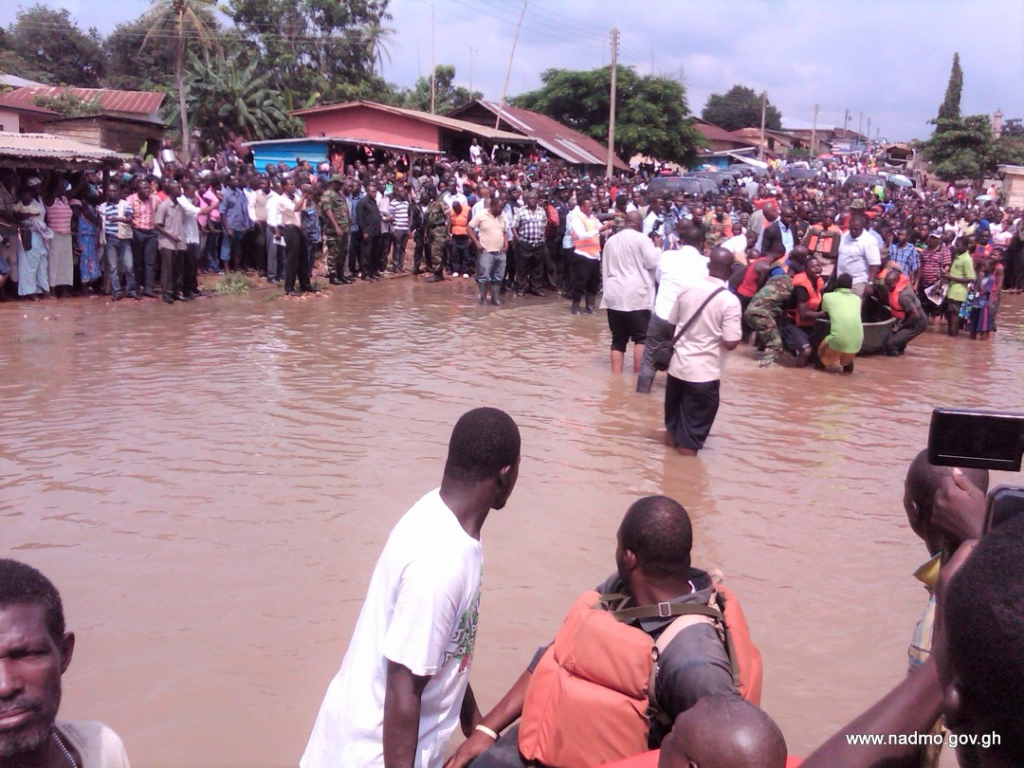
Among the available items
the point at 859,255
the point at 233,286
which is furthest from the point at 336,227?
the point at 859,255

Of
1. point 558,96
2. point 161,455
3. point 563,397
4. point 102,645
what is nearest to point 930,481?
point 102,645

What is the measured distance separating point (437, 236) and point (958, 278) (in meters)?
8.36

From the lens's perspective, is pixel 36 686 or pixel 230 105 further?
pixel 230 105

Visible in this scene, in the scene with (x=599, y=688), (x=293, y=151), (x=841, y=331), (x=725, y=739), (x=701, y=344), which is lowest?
(x=599, y=688)

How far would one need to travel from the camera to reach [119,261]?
43.2ft

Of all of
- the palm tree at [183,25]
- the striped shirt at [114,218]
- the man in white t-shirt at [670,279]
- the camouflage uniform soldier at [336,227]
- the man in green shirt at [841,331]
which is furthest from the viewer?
the palm tree at [183,25]

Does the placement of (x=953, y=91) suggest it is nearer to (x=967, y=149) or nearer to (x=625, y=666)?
(x=967, y=149)

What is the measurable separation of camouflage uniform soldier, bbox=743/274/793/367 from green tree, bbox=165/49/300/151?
78.4ft

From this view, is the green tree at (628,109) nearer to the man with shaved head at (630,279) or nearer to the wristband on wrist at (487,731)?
the man with shaved head at (630,279)

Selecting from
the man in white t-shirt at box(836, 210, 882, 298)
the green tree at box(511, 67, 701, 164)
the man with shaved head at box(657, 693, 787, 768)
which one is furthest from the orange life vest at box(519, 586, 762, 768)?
the green tree at box(511, 67, 701, 164)

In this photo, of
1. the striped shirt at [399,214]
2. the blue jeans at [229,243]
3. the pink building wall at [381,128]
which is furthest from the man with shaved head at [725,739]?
the pink building wall at [381,128]

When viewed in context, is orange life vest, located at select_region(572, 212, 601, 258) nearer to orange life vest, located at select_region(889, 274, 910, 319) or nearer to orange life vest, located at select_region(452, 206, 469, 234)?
orange life vest, located at select_region(889, 274, 910, 319)

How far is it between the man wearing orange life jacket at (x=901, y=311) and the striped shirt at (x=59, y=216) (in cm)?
1053

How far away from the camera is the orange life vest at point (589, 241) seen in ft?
42.0
